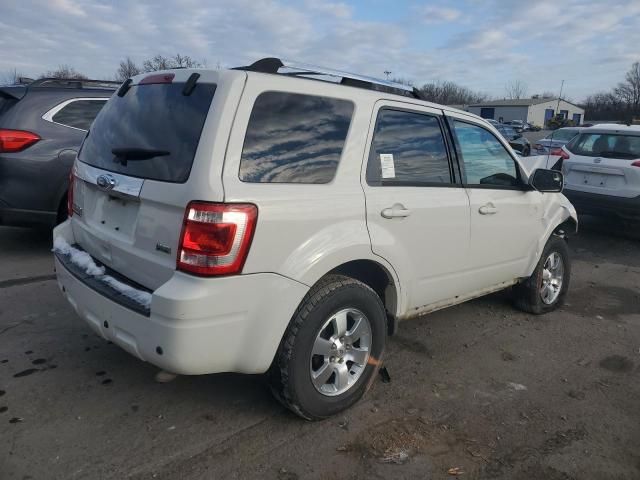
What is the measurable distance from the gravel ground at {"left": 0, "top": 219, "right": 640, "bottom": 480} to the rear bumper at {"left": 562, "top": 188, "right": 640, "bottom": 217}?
3886mm

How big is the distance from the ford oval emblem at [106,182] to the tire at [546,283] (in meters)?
3.58

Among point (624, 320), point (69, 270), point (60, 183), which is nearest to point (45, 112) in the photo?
point (60, 183)

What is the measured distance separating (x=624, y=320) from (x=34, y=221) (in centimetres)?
599

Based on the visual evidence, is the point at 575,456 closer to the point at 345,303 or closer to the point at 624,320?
the point at 345,303

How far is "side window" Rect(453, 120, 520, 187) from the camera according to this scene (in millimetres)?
3814

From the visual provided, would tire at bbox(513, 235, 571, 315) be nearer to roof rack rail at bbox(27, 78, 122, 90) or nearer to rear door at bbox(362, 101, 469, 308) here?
rear door at bbox(362, 101, 469, 308)

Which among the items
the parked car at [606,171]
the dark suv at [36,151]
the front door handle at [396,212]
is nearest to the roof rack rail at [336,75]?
the front door handle at [396,212]

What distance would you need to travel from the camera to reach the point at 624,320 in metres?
4.93

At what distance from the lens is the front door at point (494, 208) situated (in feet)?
12.5

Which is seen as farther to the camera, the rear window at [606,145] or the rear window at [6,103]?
the rear window at [606,145]

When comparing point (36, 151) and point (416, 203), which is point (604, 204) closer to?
point (416, 203)

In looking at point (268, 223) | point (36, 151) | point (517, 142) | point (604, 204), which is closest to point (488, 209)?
point (268, 223)

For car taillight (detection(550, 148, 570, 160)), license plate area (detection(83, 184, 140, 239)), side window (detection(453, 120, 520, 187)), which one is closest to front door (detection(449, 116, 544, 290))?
side window (detection(453, 120, 520, 187))

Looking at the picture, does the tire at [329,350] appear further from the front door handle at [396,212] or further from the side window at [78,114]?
the side window at [78,114]
